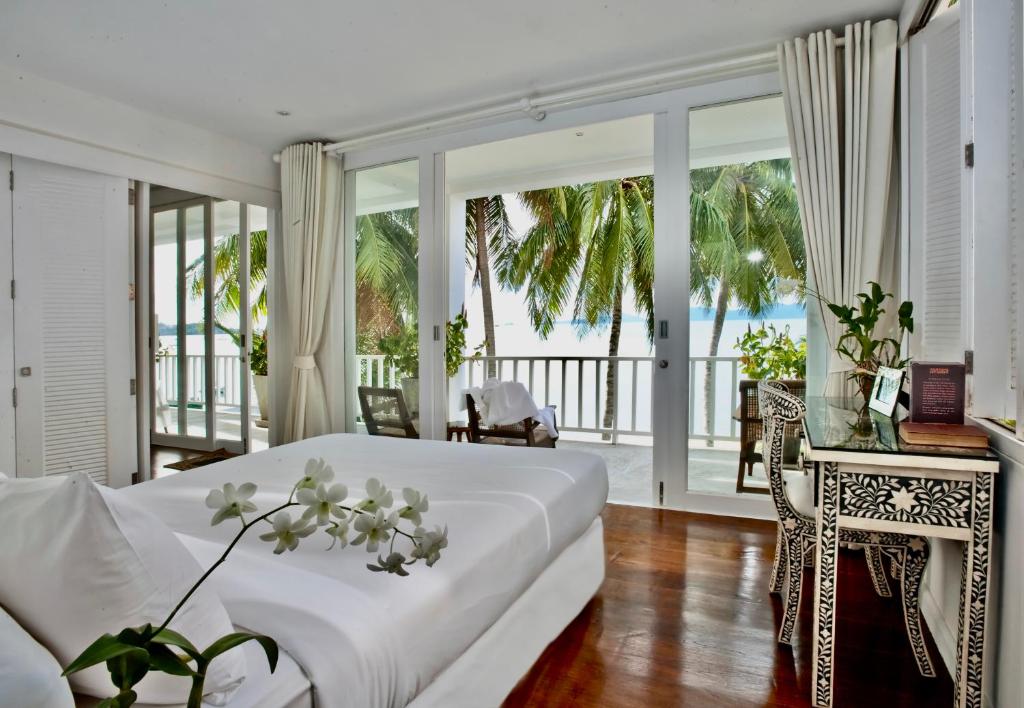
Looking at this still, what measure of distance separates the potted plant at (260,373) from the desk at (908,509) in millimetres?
5905

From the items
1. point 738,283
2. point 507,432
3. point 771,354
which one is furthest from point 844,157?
point 507,432

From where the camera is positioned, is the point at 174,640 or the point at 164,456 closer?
the point at 174,640

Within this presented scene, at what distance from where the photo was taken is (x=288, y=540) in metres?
0.73

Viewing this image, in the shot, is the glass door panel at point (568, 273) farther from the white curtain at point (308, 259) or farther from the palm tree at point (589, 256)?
the white curtain at point (308, 259)

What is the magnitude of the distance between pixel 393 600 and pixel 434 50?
9.94 ft

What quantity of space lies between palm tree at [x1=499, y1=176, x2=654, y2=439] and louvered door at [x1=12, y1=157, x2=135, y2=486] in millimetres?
4683

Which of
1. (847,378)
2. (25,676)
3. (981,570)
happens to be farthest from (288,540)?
(847,378)

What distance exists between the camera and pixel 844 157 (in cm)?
304

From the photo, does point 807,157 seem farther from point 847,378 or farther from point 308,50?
point 308,50

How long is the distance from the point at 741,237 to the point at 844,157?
624mm

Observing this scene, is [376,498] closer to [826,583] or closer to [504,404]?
[826,583]

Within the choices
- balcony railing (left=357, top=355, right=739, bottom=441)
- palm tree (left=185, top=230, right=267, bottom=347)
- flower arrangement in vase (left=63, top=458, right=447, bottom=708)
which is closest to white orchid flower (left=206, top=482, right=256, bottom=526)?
flower arrangement in vase (left=63, top=458, right=447, bottom=708)

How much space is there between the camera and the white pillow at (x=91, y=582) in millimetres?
786

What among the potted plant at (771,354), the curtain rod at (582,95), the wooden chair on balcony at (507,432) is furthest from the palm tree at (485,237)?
the potted plant at (771,354)
